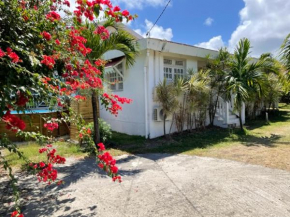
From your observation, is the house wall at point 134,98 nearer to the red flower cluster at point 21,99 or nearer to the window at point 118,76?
the window at point 118,76

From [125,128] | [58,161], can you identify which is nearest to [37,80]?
[58,161]

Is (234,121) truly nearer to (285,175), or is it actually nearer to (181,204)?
(285,175)

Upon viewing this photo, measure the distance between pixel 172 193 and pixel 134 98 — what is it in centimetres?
640

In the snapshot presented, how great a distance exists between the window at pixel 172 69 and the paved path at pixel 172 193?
5.31m

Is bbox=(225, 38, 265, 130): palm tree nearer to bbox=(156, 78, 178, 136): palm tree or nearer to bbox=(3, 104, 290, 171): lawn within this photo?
bbox=(3, 104, 290, 171): lawn

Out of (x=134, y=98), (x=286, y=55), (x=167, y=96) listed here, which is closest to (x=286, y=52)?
(x=286, y=55)

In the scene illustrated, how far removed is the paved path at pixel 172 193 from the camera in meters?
3.50

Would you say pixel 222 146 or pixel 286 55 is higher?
pixel 286 55

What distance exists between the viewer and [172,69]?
10438mm

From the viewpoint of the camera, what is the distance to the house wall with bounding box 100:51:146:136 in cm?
960

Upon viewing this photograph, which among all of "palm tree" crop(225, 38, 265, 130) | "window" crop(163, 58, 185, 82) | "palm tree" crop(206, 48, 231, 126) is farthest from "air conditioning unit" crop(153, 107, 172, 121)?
"palm tree" crop(225, 38, 265, 130)

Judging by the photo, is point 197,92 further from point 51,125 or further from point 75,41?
point 51,125

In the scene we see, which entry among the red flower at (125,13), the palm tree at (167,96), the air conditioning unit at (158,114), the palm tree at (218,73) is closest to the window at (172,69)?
the palm tree at (167,96)

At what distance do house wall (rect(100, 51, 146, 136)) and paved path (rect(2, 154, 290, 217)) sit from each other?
4.12 m
